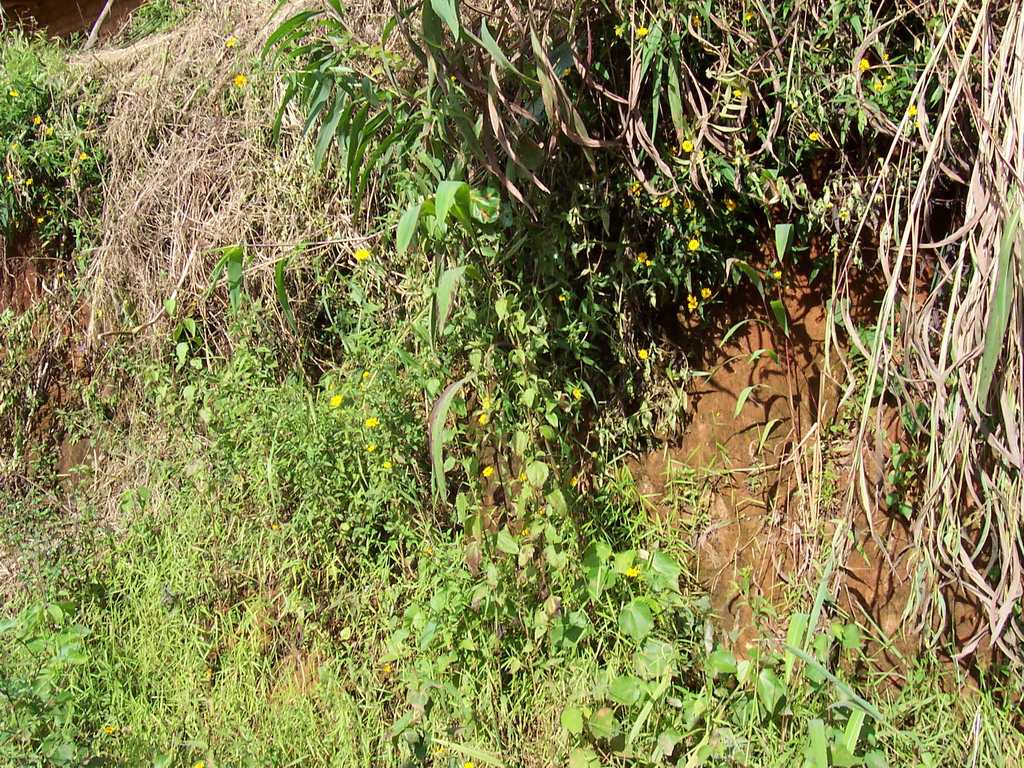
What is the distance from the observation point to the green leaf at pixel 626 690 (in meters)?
2.13

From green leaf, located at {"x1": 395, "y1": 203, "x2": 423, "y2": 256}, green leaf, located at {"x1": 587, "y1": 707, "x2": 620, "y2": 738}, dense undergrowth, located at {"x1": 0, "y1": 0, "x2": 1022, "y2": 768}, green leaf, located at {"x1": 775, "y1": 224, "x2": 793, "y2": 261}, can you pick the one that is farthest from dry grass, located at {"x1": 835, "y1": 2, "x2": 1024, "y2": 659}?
green leaf, located at {"x1": 395, "y1": 203, "x2": 423, "y2": 256}

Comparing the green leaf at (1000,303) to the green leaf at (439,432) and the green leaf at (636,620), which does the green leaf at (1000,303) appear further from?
the green leaf at (439,432)

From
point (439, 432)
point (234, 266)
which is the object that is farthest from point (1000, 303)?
point (234, 266)

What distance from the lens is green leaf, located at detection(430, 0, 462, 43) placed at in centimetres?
195

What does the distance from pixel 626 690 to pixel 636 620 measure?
166mm

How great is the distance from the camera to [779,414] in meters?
2.36

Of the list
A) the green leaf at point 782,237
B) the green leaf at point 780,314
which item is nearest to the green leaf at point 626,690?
the green leaf at point 780,314

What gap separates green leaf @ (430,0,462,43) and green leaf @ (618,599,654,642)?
1416 millimetres

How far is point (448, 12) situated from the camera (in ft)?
6.40

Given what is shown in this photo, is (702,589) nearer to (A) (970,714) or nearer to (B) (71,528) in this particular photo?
(A) (970,714)

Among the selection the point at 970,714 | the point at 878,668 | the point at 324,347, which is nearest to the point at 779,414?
the point at 878,668

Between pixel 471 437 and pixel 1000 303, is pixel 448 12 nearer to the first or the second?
pixel 471 437

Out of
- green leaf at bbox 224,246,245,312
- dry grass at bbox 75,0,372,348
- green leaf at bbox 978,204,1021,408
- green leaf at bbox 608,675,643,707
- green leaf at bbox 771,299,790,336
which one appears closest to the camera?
green leaf at bbox 978,204,1021,408

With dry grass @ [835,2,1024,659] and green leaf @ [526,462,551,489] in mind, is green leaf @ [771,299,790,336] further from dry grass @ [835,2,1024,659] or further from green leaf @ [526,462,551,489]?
green leaf @ [526,462,551,489]
